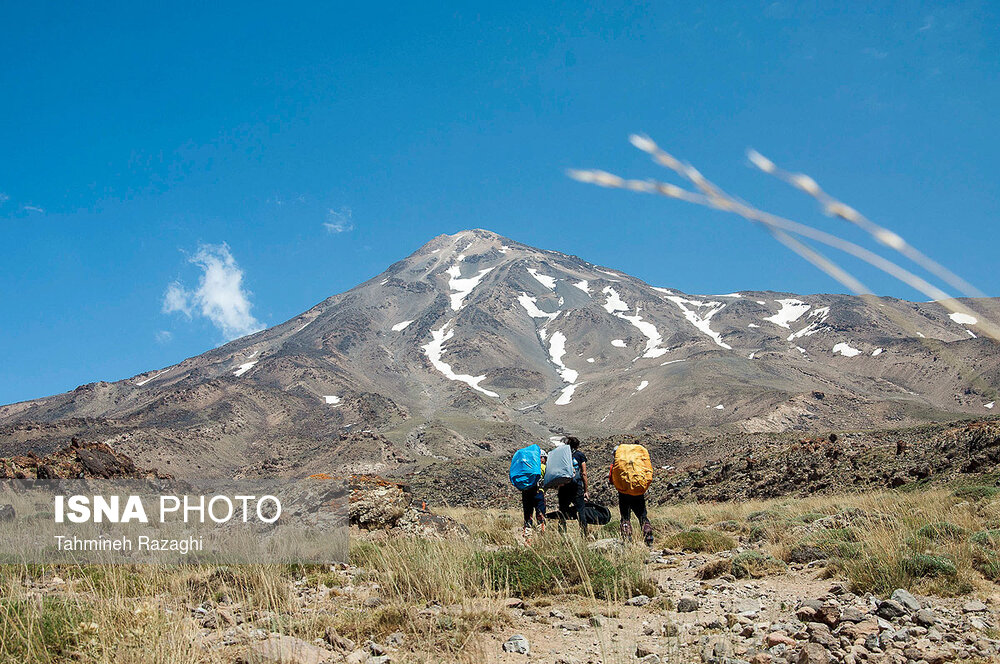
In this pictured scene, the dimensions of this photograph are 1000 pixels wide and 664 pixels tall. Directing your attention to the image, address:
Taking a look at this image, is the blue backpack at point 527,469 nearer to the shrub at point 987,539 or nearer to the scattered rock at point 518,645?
the scattered rock at point 518,645

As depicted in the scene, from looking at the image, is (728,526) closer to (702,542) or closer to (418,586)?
(702,542)

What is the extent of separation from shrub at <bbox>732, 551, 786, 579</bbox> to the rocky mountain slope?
4130 cm

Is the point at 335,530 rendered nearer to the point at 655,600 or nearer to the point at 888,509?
the point at 655,600

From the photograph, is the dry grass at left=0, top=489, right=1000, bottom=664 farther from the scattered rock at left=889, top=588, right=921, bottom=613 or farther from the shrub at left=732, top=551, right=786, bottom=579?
the scattered rock at left=889, top=588, right=921, bottom=613

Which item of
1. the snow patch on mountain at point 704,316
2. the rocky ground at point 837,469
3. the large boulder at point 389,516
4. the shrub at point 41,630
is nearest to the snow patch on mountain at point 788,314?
the snow patch on mountain at point 704,316

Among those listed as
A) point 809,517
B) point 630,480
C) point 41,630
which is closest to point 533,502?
point 630,480

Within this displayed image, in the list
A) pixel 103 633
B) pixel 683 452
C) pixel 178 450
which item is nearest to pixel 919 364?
pixel 683 452

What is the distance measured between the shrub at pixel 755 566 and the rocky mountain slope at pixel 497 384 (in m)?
41.3

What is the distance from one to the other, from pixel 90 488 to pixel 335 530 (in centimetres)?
861

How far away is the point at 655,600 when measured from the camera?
4.80m

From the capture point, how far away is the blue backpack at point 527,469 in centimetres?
831

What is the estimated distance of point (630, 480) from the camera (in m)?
7.65

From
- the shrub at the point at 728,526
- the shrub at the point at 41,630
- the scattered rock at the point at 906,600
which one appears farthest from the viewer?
the shrub at the point at 728,526

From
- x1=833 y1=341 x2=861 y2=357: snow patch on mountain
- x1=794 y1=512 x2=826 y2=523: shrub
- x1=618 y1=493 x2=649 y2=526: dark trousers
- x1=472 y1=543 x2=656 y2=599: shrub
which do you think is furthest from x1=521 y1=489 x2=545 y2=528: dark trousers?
x1=833 y1=341 x2=861 y2=357: snow patch on mountain
